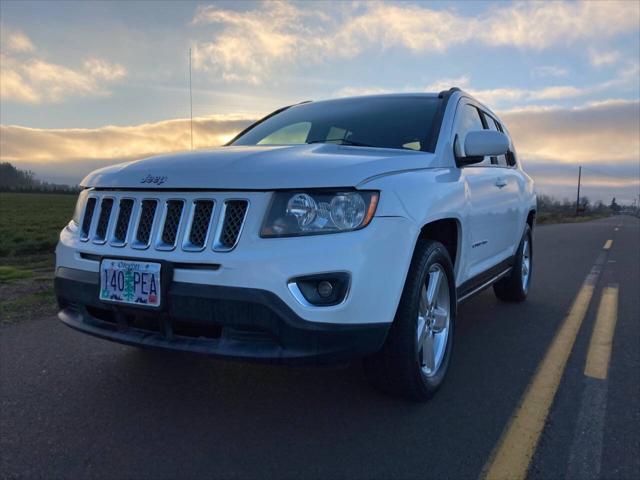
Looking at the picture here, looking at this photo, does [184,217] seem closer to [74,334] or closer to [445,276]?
[445,276]

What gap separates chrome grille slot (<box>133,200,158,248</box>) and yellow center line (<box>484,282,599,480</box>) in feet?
5.96

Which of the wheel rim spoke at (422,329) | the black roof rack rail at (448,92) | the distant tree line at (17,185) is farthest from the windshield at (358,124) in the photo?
the distant tree line at (17,185)

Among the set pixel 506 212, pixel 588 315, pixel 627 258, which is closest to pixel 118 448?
pixel 506 212

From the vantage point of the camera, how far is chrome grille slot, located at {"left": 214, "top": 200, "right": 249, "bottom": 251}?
2.36m

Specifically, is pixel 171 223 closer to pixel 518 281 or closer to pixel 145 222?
pixel 145 222

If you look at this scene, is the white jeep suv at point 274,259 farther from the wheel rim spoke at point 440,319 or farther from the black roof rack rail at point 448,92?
the black roof rack rail at point 448,92

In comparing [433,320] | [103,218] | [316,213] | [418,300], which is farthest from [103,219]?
[433,320]

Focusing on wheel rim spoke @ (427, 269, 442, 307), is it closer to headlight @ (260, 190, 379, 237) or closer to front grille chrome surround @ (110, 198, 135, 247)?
headlight @ (260, 190, 379, 237)

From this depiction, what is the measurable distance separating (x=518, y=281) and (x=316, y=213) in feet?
12.3

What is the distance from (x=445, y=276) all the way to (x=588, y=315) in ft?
8.87

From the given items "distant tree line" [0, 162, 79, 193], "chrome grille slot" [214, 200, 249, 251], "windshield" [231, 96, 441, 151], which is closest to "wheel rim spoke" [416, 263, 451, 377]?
"windshield" [231, 96, 441, 151]

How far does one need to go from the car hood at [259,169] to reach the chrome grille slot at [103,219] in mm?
89

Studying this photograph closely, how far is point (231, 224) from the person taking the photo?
94.0 inches

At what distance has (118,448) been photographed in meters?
2.37
